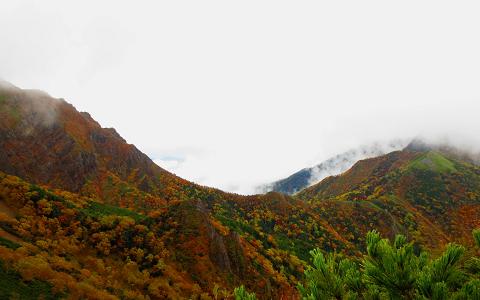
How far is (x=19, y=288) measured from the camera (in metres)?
36.8

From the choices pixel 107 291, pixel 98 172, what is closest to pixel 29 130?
pixel 98 172

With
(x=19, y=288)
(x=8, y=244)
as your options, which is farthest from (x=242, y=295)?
(x=8, y=244)

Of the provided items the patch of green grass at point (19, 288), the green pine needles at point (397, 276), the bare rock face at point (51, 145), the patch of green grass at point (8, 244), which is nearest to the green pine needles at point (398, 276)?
the green pine needles at point (397, 276)

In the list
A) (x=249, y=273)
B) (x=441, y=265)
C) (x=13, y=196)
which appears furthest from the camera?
(x=249, y=273)

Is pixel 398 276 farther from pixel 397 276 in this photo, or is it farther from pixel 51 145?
pixel 51 145

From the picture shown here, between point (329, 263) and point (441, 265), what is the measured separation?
2.74 m

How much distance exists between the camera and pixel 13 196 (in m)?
68.8

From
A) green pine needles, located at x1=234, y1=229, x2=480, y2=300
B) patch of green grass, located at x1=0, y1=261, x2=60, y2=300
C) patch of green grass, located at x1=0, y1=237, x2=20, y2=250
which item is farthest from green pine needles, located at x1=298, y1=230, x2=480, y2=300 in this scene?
patch of green grass, located at x1=0, y1=237, x2=20, y2=250

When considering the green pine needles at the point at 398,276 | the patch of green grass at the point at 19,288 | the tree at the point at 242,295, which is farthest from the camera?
the patch of green grass at the point at 19,288

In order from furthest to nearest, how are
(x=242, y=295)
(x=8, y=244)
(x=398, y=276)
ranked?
(x=8, y=244) → (x=242, y=295) → (x=398, y=276)

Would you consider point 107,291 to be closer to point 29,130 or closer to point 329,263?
point 329,263

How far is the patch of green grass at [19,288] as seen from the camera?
34719 millimetres

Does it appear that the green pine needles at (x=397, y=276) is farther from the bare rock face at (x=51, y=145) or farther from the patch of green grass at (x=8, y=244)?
the bare rock face at (x=51, y=145)

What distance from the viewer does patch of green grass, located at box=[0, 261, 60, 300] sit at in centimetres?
3472
